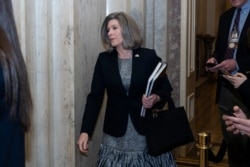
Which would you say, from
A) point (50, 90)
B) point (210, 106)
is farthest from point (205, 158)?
point (210, 106)

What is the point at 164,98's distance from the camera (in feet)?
7.88

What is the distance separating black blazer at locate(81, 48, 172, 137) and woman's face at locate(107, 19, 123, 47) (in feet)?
0.27

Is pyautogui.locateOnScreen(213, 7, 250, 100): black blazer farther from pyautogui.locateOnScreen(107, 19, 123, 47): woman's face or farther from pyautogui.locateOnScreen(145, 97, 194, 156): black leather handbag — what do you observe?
pyautogui.locateOnScreen(107, 19, 123, 47): woman's face

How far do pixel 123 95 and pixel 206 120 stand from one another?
13.0ft

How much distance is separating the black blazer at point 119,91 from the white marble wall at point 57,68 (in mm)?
117

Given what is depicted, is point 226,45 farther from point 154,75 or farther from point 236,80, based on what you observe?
point 154,75

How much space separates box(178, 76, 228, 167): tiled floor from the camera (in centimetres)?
445

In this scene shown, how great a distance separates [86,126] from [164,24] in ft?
4.50

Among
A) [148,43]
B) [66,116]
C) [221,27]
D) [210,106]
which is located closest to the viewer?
[66,116]

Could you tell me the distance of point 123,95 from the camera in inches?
95.3

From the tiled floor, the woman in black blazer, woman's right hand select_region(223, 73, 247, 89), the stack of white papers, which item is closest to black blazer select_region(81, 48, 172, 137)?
the woman in black blazer

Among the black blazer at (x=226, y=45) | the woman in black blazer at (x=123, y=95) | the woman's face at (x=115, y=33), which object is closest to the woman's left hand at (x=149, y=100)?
the woman in black blazer at (x=123, y=95)

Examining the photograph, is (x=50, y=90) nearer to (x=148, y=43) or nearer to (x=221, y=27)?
(x=148, y=43)

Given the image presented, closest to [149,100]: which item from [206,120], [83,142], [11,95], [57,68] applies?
[83,142]
